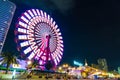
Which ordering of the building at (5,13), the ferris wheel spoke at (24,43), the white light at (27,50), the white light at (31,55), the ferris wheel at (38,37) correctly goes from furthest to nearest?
the building at (5,13) < the white light at (31,55) < the ferris wheel at (38,37) < the white light at (27,50) < the ferris wheel spoke at (24,43)

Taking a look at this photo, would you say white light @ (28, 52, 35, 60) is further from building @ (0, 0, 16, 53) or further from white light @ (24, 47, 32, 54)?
building @ (0, 0, 16, 53)

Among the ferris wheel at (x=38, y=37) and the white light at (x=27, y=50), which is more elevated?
the ferris wheel at (x=38, y=37)

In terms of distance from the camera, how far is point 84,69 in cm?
12088

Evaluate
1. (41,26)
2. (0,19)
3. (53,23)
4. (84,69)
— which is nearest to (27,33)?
(41,26)

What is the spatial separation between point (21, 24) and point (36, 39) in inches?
377

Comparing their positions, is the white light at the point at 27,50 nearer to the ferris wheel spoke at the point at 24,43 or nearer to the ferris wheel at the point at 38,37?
A: the ferris wheel at the point at 38,37

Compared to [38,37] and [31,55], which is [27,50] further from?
[38,37]

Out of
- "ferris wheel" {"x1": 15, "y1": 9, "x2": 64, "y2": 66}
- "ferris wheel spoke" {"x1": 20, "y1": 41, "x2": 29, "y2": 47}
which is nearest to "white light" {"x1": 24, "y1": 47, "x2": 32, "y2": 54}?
"ferris wheel" {"x1": 15, "y1": 9, "x2": 64, "y2": 66}

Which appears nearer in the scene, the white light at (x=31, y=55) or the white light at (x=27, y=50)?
the white light at (x=27, y=50)

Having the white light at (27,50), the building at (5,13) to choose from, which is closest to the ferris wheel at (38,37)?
the white light at (27,50)

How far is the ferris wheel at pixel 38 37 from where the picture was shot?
229 feet

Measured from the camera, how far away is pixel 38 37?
249 ft

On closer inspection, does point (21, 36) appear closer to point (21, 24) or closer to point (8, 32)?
point (21, 24)

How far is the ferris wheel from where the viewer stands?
6975 cm
